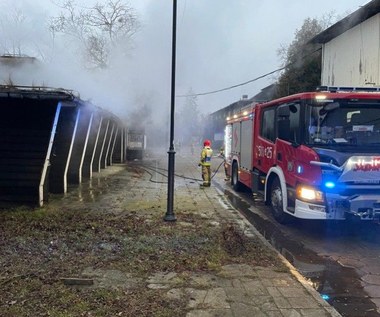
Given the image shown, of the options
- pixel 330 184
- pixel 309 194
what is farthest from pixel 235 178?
pixel 330 184

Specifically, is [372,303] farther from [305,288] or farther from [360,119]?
[360,119]

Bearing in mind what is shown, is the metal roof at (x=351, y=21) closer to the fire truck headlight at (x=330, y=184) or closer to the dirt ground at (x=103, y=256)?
the fire truck headlight at (x=330, y=184)

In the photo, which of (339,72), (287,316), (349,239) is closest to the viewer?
(287,316)

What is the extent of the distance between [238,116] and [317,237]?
5.80m

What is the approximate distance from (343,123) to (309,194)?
4.38 ft

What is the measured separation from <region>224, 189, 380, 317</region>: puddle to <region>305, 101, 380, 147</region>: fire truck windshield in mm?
1781

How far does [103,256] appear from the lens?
5.22 metres

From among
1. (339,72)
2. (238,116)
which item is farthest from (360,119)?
(339,72)

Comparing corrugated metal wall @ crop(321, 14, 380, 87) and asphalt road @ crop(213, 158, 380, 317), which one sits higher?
corrugated metal wall @ crop(321, 14, 380, 87)

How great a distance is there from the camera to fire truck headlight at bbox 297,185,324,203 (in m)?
6.53

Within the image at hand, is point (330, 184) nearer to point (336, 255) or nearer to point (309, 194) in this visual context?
point (309, 194)

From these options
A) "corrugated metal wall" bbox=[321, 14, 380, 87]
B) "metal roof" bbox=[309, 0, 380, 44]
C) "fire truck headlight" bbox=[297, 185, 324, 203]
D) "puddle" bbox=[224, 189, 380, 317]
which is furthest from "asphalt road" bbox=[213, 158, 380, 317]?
"metal roof" bbox=[309, 0, 380, 44]

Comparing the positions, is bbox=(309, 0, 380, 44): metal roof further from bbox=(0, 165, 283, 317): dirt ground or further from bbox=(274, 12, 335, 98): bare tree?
bbox=(0, 165, 283, 317): dirt ground

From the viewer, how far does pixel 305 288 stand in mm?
4371
